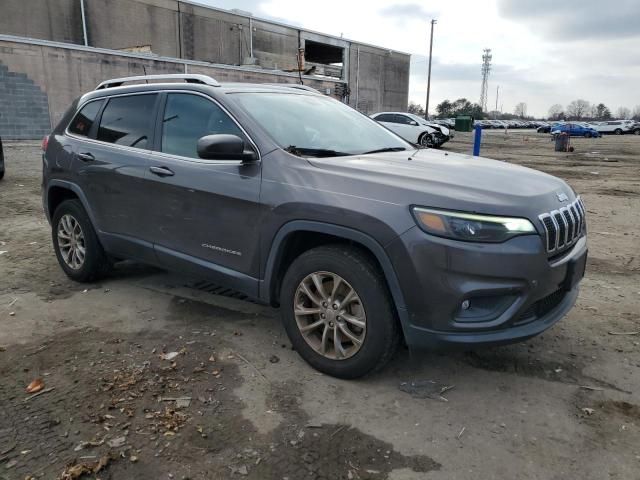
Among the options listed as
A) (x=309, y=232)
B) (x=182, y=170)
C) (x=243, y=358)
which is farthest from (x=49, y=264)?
(x=309, y=232)

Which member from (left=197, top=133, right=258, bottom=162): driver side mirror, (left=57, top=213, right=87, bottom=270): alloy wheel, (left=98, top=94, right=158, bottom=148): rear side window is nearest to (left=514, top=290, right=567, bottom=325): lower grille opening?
(left=197, top=133, right=258, bottom=162): driver side mirror

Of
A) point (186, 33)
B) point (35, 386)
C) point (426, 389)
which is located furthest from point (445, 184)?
point (186, 33)

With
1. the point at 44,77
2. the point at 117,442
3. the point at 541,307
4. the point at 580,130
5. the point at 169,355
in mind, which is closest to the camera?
the point at 117,442

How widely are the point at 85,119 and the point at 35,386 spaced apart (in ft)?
8.82

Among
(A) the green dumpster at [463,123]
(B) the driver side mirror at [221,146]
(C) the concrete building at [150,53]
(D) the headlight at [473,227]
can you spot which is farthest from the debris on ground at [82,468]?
(A) the green dumpster at [463,123]

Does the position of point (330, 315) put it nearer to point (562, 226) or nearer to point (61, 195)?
point (562, 226)

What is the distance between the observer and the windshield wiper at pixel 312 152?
3420mm

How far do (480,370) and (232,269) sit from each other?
5.83ft

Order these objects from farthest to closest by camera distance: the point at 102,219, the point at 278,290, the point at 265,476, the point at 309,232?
the point at 102,219 → the point at 278,290 → the point at 309,232 → the point at 265,476

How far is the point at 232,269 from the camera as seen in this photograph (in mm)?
3623

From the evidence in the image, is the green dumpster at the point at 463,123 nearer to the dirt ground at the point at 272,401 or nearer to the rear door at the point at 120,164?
the dirt ground at the point at 272,401

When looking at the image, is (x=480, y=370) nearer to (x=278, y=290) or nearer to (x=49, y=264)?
(x=278, y=290)

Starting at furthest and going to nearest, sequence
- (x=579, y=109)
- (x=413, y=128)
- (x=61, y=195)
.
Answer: (x=579, y=109) → (x=413, y=128) → (x=61, y=195)

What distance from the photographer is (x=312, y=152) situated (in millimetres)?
3506
